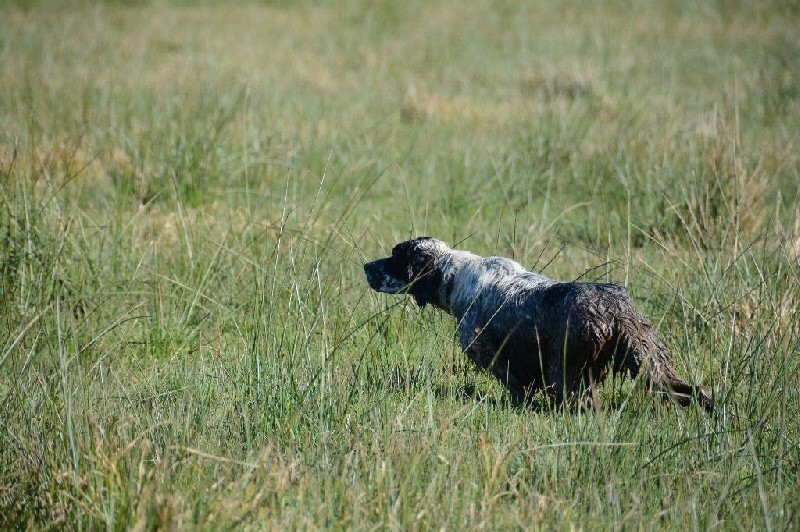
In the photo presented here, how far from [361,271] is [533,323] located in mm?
1577

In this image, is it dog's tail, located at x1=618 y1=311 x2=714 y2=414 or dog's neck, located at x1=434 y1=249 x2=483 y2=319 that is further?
dog's neck, located at x1=434 y1=249 x2=483 y2=319

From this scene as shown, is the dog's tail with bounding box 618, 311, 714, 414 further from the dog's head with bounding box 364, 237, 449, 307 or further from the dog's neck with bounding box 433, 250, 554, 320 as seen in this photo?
the dog's head with bounding box 364, 237, 449, 307

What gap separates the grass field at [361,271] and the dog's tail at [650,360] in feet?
0.29

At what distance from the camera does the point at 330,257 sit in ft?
18.2

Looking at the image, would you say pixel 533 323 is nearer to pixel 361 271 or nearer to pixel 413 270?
pixel 413 270

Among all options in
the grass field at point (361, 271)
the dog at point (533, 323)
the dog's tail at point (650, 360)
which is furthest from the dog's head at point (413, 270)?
the dog's tail at point (650, 360)

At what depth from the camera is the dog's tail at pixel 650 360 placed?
11.6 ft

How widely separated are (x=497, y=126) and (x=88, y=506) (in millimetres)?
6696

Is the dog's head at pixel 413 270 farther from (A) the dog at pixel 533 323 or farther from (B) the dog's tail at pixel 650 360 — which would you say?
(B) the dog's tail at pixel 650 360

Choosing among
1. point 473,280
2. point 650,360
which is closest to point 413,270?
point 473,280

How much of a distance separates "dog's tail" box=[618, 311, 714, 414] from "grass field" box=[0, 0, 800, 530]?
0.09 metres

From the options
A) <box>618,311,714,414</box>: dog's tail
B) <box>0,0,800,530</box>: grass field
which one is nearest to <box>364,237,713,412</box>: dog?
<box>618,311,714,414</box>: dog's tail

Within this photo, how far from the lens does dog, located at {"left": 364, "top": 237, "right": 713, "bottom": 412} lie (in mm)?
3584

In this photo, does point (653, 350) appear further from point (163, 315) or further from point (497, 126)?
point (497, 126)
